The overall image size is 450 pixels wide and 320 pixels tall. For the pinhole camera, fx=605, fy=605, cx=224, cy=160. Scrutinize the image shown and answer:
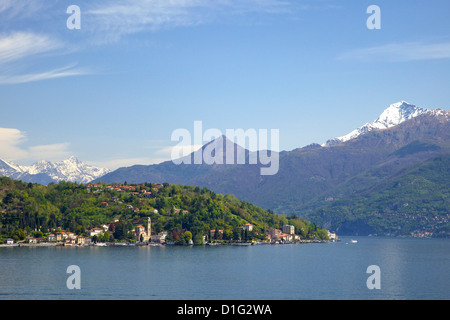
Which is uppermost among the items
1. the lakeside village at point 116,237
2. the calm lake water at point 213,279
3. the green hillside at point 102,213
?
the green hillside at point 102,213

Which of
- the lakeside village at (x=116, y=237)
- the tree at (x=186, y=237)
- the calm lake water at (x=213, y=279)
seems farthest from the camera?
the tree at (x=186, y=237)

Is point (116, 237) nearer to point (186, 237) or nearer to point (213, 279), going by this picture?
point (186, 237)

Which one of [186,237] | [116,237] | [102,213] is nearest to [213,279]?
[186,237]

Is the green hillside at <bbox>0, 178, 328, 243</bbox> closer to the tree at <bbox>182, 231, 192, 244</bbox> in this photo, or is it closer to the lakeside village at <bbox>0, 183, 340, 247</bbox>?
the lakeside village at <bbox>0, 183, 340, 247</bbox>

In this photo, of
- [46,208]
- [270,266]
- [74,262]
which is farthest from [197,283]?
[46,208]

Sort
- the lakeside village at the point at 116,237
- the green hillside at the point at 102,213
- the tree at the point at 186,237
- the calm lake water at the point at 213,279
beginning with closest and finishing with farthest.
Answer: the calm lake water at the point at 213,279 → the lakeside village at the point at 116,237 → the green hillside at the point at 102,213 → the tree at the point at 186,237

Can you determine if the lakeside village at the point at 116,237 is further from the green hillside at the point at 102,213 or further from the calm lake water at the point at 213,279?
the calm lake water at the point at 213,279

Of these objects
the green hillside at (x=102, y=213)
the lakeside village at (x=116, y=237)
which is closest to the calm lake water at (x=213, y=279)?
the lakeside village at (x=116, y=237)

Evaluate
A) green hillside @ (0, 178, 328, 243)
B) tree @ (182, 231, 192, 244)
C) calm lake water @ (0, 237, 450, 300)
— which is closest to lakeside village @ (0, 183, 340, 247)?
tree @ (182, 231, 192, 244)

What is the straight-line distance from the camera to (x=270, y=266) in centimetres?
9825
